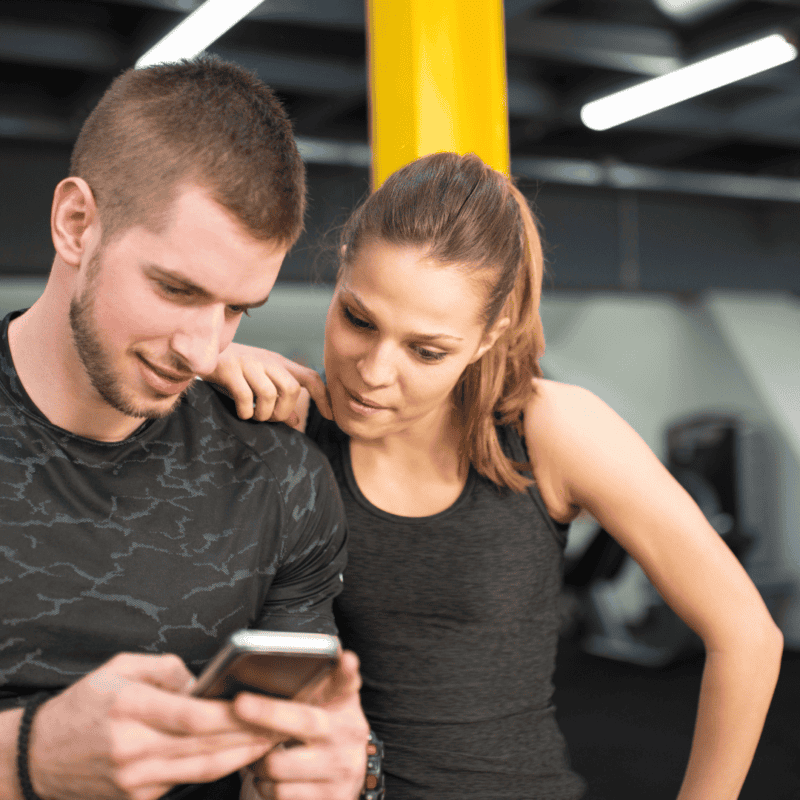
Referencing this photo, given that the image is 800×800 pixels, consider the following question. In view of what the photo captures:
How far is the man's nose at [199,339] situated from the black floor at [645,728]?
3.22 m

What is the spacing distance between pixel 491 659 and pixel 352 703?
0.54m

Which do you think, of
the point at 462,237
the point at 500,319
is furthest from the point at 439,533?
the point at 462,237

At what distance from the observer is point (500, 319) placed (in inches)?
58.9

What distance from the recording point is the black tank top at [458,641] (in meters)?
1.39

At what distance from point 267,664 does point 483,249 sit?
844 millimetres

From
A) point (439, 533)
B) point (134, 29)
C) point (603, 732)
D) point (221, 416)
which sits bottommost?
point (603, 732)

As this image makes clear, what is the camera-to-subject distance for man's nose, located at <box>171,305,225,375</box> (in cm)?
114

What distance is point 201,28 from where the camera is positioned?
3766 mm

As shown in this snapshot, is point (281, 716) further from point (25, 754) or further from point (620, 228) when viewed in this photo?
point (620, 228)

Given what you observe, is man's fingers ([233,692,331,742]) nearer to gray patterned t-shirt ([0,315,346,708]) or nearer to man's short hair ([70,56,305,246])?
gray patterned t-shirt ([0,315,346,708])

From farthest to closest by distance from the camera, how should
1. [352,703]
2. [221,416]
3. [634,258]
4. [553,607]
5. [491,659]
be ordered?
[634,258] → [553,607] → [491,659] → [221,416] → [352,703]

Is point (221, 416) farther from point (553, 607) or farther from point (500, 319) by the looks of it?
point (553, 607)

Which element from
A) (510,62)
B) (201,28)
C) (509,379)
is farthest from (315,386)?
(510,62)

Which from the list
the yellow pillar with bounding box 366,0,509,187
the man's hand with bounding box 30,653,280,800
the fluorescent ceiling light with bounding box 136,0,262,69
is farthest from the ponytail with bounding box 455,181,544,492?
the fluorescent ceiling light with bounding box 136,0,262,69
